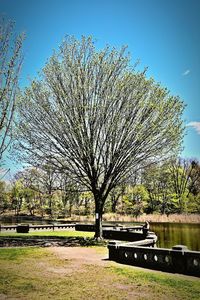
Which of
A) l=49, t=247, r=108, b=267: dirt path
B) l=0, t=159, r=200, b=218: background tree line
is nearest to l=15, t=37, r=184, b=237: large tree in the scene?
l=49, t=247, r=108, b=267: dirt path

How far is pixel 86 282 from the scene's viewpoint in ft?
33.8

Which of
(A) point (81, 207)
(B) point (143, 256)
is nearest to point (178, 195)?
(A) point (81, 207)

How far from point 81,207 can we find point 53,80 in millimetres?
53233

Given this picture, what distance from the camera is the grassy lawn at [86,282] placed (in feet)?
28.9

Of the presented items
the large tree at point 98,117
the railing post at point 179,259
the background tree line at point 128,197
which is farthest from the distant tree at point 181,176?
the railing post at point 179,259

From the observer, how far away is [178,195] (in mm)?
67062

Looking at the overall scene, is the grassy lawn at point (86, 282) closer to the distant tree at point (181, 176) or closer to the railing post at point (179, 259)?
the railing post at point (179, 259)

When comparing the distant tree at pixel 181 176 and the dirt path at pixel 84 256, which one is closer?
the dirt path at pixel 84 256

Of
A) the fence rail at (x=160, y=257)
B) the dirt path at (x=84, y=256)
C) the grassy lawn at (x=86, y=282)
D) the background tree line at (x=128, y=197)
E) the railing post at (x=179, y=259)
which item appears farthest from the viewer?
the background tree line at (x=128, y=197)

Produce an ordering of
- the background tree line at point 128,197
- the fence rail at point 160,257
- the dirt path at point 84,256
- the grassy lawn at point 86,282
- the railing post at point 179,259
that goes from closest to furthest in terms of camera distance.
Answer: the grassy lawn at point 86,282, the fence rail at point 160,257, the railing post at point 179,259, the dirt path at point 84,256, the background tree line at point 128,197

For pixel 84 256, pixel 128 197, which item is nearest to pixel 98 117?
pixel 84 256

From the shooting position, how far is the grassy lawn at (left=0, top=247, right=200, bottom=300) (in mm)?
8797

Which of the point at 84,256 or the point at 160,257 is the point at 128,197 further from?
the point at 160,257

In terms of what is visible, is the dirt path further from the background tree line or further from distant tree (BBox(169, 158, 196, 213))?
distant tree (BBox(169, 158, 196, 213))
